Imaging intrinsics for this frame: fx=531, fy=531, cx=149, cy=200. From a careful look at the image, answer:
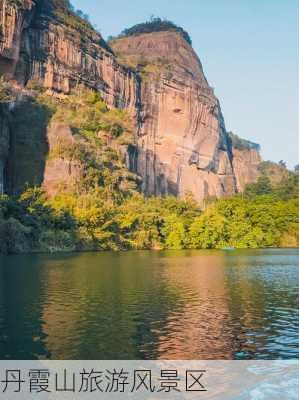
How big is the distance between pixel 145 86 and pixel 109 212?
140ft

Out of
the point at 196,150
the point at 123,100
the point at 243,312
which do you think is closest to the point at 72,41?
the point at 123,100

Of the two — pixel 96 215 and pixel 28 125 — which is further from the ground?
pixel 28 125

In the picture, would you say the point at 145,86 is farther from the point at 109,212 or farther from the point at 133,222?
the point at 109,212

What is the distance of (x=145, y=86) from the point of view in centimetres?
9800

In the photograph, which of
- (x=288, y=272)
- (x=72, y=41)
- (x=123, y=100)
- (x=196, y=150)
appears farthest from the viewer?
(x=196, y=150)

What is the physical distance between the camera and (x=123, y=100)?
9181 cm

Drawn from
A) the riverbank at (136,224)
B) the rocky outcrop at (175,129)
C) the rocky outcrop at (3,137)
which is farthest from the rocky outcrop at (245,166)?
the rocky outcrop at (3,137)

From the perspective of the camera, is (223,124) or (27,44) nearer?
(27,44)

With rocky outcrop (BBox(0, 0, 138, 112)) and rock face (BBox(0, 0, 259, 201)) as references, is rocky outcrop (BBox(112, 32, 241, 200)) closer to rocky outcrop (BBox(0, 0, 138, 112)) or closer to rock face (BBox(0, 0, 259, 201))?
rock face (BBox(0, 0, 259, 201))

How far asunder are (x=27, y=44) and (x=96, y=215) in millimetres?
31330

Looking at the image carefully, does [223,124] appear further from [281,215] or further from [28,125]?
[28,125]

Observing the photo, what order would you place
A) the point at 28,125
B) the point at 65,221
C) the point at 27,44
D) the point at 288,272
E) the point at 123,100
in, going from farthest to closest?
1. the point at 123,100
2. the point at 27,44
3. the point at 28,125
4. the point at 65,221
5. the point at 288,272

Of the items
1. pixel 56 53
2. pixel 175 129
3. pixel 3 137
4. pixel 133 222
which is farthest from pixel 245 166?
pixel 3 137

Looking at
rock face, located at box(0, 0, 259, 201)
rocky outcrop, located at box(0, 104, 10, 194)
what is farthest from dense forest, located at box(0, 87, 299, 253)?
rock face, located at box(0, 0, 259, 201)
